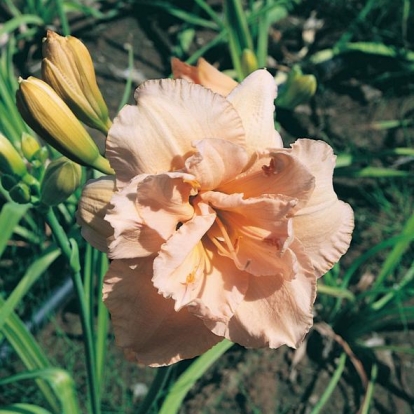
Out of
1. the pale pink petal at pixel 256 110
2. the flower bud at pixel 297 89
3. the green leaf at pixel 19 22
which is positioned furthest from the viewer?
the green leaf at pixel 19 22

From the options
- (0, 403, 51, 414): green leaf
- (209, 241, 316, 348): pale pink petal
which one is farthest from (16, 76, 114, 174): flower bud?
(0, 403, 51, 414): green leaf

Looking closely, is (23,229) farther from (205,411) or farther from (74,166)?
(74,166)

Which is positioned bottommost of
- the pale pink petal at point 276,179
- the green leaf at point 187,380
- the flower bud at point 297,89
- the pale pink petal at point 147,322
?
the green leaf at point 187,380

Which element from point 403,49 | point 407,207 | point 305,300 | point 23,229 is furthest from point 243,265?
point 403,49

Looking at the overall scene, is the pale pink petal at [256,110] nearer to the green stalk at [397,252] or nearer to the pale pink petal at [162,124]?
the pale pink petal at [162,124]

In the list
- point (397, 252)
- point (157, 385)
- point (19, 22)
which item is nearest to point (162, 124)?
point (157, 385)


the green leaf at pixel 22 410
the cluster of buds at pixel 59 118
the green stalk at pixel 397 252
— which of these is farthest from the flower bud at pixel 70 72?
the green stalk at pixel 397 252
